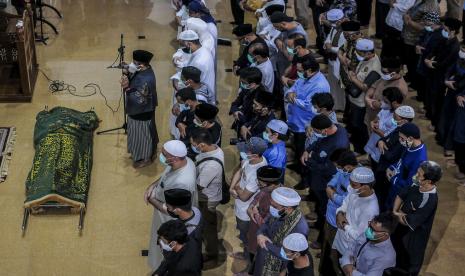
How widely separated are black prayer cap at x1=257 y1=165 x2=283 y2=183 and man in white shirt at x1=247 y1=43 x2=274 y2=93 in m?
2.50

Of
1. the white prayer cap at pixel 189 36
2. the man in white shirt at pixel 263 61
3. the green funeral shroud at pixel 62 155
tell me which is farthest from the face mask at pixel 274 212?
the white prayer cap at pixel 189 36

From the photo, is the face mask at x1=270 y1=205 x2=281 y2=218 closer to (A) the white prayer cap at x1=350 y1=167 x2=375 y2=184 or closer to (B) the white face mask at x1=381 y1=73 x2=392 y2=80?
(A) the white prayer cap at x1=350 y1=167 x2=375 y2=184

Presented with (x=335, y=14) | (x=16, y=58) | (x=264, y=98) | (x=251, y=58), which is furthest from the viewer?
(x=16, y=58)

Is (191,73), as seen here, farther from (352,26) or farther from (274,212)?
(274,212)

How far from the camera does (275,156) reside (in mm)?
7730

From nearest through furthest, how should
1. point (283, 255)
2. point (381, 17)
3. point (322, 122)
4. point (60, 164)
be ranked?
point (283, 255) → point (322, 122) → point (60, 164) → point (381, 17)

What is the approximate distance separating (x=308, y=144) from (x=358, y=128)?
63.9 inches

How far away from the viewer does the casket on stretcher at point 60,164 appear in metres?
8.61

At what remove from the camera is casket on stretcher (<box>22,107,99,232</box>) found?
861 centimetres

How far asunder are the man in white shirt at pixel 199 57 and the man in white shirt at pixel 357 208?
3.05 m

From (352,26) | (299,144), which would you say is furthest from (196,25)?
(299,144)

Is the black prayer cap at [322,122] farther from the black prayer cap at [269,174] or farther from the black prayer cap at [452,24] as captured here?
the black prayer cap at [452,24]

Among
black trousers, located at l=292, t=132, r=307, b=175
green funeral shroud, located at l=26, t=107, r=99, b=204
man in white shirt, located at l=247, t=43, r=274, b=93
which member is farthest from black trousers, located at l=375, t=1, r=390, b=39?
green funeral shroud, located at l=26, t=107, r=99, b=204

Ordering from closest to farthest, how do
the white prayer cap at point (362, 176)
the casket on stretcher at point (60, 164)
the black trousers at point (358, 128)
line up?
the white prayer cap at point (362, 176), the casket on stretcher at point (60, 164), the black trousers at point (358, 128)
